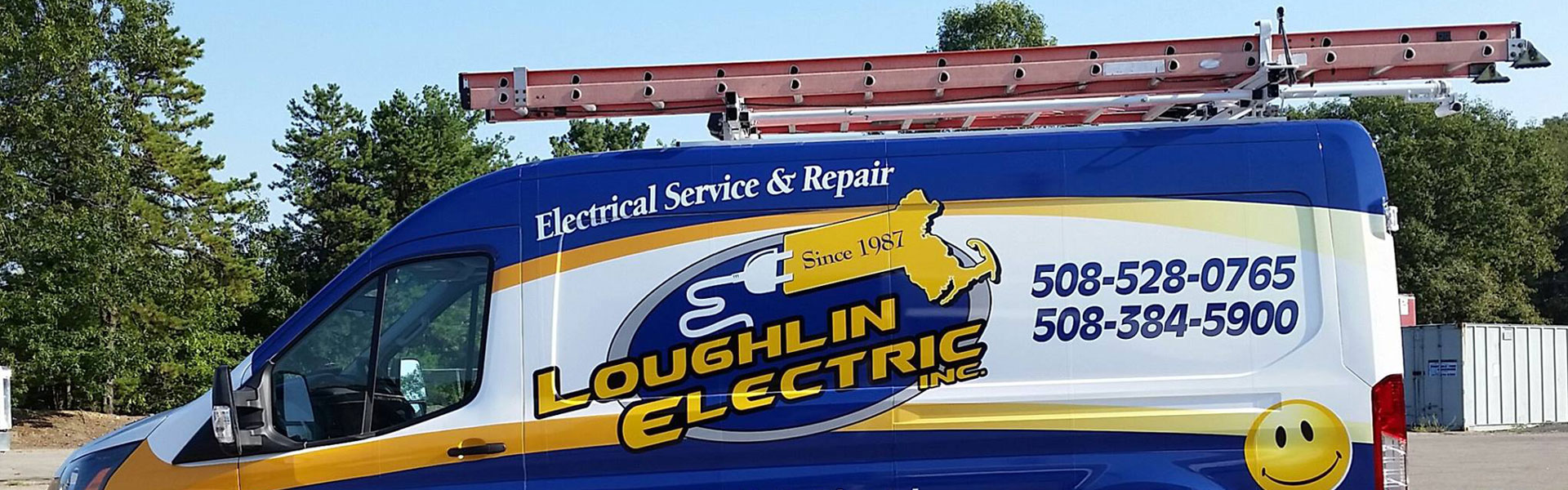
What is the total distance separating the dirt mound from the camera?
26.2 metres

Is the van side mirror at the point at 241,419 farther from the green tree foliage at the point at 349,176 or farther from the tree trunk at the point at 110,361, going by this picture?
the green tree foliage at the point at 349,176

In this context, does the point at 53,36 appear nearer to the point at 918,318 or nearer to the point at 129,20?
the point at 129,20

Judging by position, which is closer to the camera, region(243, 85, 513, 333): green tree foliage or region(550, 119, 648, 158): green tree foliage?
region(243, 85, 513, 333): green tree foliage

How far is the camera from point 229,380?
5.83 metres

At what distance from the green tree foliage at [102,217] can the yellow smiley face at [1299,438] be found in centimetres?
2622

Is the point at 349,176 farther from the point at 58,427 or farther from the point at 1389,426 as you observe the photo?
the point at 1389,426

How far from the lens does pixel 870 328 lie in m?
5.68

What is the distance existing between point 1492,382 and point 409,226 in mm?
27102

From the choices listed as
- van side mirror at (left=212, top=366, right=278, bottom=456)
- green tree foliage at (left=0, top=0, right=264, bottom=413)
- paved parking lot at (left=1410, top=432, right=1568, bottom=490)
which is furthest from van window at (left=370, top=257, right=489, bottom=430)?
green tree foliage at (left=0, top=0, right=264, bottom=413)

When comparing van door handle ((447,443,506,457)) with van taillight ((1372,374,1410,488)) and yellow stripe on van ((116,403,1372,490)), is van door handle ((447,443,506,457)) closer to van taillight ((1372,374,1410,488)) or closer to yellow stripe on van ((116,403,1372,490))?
yellow stripe on van ((116,403,1372,490))

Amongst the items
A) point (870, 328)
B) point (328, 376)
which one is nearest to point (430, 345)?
point (328, 376)

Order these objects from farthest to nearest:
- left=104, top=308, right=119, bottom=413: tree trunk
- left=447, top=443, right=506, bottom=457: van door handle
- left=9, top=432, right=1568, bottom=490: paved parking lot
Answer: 1. left=104, top=308, right=119, bottom=413: tree trunk
2. left=9, top=432, right=1568, bottom=490: paved parking lot
3. left=447, top=443, right=506, bottom=457: van door handle

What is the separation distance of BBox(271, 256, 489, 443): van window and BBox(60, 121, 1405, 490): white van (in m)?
0.01

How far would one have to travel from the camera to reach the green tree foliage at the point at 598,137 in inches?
A: 1877
